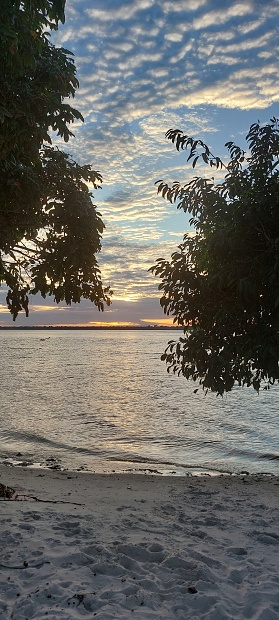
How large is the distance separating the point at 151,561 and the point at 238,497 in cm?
458

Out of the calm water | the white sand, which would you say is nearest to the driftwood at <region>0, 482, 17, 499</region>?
the white sand

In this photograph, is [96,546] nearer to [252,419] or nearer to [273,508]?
[273,508]

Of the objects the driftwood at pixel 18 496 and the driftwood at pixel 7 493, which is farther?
the driftwood at pixel 7 493

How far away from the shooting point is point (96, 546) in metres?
6.66

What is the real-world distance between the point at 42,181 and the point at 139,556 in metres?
8.01

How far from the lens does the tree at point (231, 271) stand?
29.4 feet

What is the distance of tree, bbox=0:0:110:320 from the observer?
23.6 ft

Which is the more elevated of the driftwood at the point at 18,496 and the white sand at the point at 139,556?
the white sand at the point at 139,556

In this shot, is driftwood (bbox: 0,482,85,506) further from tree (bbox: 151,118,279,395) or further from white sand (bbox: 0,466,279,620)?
tree (bbox: 151,118,279,395)

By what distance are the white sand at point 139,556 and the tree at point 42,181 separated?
473 centimetres

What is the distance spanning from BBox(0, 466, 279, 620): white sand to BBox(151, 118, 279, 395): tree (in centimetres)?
296

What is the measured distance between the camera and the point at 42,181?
10.4 meters

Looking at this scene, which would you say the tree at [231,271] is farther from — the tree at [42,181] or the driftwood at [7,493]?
the driftwood at [7,493]

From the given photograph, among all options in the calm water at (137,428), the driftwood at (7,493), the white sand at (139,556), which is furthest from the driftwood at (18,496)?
the calm water at (137,428)
